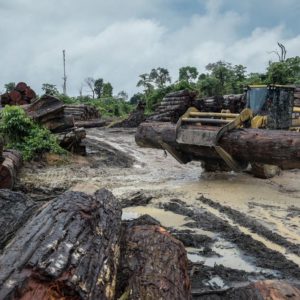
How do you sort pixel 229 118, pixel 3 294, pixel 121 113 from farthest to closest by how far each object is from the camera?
pixel 121 113, pixel 229 118, pixel 3 294

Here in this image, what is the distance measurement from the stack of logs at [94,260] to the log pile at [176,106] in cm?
1404

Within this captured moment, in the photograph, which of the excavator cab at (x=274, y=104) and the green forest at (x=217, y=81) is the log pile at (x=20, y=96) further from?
the excavator cab at (x=274, y=104)

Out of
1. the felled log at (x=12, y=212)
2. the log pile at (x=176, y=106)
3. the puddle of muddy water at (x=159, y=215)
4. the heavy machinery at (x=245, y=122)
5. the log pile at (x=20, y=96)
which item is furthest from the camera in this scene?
the log pile at (x=20, y=96)

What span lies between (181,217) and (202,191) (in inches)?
88.7

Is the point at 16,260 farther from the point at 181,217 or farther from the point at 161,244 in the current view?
the point at 181,217

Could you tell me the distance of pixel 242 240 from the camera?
6074 millimetres

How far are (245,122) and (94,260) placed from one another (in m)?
7.81

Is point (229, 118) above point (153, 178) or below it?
above

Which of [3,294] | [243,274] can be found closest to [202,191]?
[243,274]

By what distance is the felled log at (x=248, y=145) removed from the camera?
8555 millimetres

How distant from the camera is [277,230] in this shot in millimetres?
6613

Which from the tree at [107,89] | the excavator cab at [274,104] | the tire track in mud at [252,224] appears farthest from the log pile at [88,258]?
Answer: the tree at [107,89]

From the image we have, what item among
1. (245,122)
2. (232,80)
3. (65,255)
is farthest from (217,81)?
(65,255)

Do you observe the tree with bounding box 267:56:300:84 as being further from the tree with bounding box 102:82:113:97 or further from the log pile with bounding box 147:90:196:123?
the tree with bounding box 102:82:113:97
